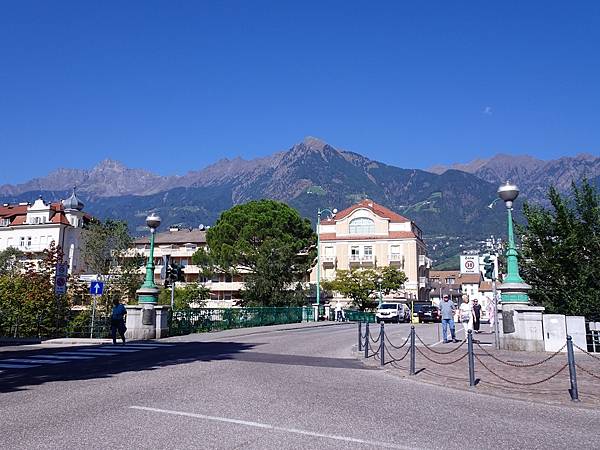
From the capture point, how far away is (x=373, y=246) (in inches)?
3105

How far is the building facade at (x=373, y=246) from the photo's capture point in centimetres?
7719

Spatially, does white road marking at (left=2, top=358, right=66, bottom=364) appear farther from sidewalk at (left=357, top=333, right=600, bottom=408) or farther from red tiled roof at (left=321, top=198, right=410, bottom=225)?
red tiled roof at (left=321, top=198, right=410, bottom=225)

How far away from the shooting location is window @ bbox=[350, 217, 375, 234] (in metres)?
79.6

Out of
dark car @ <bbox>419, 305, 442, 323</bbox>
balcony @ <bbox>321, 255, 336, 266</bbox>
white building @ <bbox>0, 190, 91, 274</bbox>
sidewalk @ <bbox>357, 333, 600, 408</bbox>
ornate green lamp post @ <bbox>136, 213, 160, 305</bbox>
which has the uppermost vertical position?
white building @ <bbox>0, 190, 91, 274</bbox>

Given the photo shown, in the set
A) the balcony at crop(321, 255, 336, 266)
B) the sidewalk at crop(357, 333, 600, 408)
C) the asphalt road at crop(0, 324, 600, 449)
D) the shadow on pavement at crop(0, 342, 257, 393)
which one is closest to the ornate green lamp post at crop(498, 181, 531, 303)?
the sidewalk at crop(357, 333, 600, 408)

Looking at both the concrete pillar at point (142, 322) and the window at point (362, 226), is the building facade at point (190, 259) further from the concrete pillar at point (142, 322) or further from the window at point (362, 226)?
the concrete pillar at point (142, 322)

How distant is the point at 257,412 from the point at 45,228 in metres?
73.6

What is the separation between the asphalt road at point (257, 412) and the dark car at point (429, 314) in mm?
35561

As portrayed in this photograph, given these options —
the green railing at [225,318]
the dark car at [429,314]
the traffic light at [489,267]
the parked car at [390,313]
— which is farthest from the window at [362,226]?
the traffic light at [489,267]

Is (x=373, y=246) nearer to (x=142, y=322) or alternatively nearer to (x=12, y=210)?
(x=12, y=210)

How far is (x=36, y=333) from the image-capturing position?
82.6 ft

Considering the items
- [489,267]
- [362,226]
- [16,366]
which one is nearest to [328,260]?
[362,226]

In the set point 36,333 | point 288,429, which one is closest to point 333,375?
point 288,429

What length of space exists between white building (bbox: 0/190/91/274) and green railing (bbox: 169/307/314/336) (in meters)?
42.3
